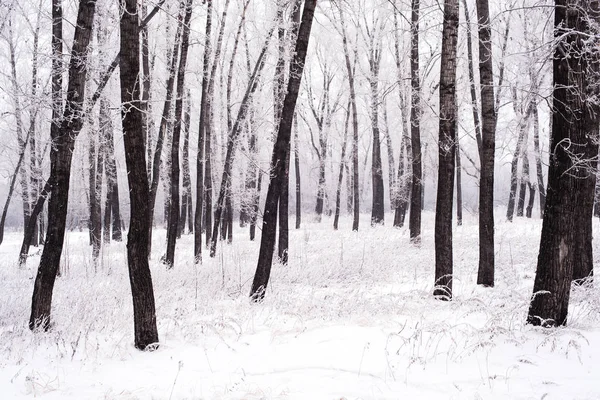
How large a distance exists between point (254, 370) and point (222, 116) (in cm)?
1860

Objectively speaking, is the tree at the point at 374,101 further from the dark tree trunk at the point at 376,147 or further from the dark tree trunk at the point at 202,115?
the dark tree trunk at the point at 202,115

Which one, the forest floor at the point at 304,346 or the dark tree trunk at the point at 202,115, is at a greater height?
the dark tree trunk at the point at 202,115

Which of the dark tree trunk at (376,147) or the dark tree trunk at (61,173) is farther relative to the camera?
the dark tree trunk at (376,147)

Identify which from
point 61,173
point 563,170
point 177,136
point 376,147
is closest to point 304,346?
point 563,170

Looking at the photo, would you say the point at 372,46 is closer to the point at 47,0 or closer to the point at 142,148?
the point at 47,0

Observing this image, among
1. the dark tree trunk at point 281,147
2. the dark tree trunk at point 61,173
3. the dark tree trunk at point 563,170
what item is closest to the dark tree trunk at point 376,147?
the dark tree trunk at point 281,147

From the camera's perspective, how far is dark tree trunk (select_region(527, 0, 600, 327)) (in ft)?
15.9

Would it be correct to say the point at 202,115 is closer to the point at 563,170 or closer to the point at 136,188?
the point at 136,188

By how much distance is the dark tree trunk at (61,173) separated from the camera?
19.1 feet

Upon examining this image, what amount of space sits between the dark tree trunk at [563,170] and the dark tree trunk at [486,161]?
276 centimetres

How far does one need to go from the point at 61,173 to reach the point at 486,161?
24.4 feet

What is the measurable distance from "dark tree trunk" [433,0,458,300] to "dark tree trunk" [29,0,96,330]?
18.5 feet

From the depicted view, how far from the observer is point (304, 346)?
4.88 m

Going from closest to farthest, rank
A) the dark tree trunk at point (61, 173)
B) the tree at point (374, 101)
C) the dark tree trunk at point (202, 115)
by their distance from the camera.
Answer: the dark tree trunk at point (61, 173)
the dark tree trunk at point (202, 115)
the tree at point (374, 101)
